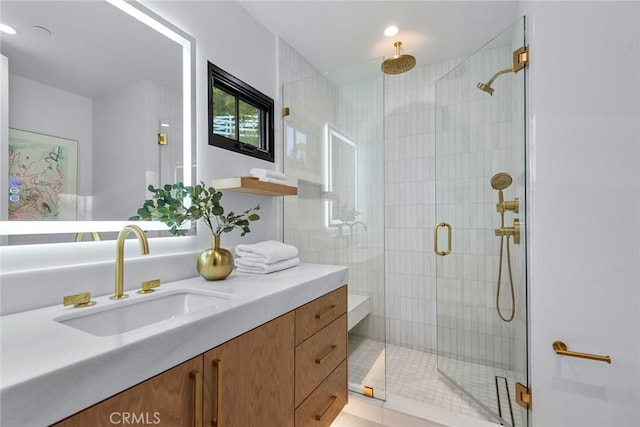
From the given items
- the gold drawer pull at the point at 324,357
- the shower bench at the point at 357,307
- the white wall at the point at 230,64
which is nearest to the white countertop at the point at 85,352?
the gold drawer pull at the point at 324,357

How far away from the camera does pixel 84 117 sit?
41.3 inches

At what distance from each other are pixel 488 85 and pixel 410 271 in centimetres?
146

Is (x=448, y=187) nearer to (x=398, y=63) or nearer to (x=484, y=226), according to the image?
(x=484, y=226)

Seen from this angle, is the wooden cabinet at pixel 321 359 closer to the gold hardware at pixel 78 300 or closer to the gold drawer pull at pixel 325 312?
the gold drawer pull at pixel 325 312

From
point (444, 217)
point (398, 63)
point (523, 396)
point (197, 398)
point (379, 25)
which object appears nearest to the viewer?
point (197, 398)

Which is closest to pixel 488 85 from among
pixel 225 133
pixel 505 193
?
pixel 505 193

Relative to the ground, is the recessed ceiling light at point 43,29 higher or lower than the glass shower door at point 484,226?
higher

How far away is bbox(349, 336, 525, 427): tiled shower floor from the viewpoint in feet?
5.58

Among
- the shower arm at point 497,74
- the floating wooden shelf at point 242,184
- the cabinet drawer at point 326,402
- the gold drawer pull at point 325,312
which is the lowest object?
the cabinet drawer at point 326,402

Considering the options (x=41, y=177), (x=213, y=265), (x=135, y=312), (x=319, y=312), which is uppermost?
(x=41, y=177)

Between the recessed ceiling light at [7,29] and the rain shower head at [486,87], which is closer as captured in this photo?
the recessed ceiling light at [7,29]

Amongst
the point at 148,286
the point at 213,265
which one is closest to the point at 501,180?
the point at 213,265

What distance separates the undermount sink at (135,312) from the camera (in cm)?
88

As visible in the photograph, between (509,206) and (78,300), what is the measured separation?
6.34 feet
